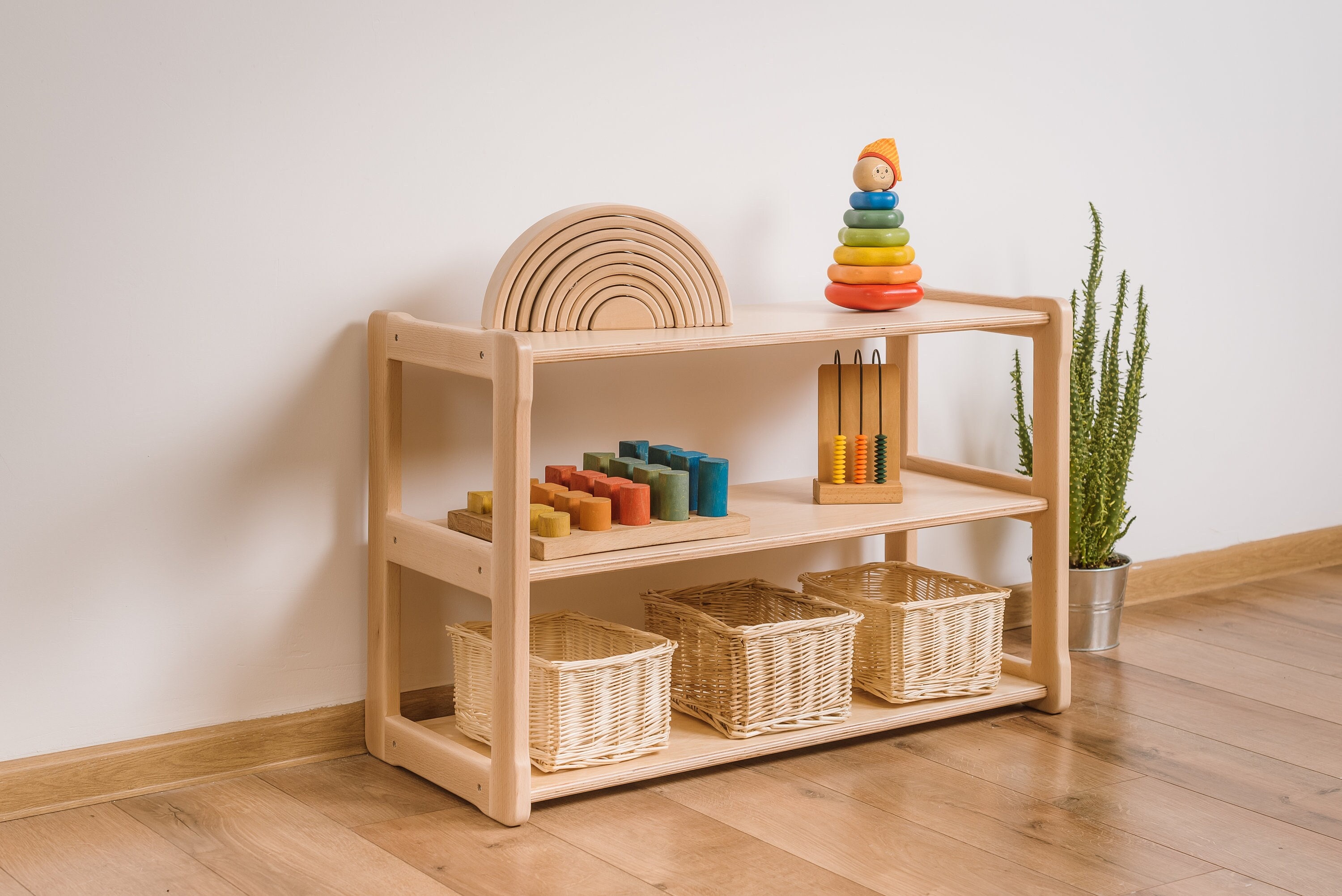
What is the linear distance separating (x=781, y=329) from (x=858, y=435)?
39 cm

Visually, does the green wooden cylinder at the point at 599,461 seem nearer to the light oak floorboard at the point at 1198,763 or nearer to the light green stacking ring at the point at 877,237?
the light green stacking ring at the point at 877,237

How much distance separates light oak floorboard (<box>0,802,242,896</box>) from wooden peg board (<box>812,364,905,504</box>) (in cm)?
117

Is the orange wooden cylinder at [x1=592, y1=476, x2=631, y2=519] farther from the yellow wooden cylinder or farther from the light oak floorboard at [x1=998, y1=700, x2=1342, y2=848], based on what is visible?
the light oak floorboard at [x1=998, y1=700, x2=1342, y2=848]

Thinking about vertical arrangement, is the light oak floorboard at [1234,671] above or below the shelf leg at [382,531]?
below

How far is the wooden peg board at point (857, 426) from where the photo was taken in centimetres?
245

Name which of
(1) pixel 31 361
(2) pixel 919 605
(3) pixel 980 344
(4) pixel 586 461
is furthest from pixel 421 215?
(3) pixel 980 344

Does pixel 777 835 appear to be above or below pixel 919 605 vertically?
below

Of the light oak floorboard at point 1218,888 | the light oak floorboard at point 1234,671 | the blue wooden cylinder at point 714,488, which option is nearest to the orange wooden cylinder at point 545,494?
the blue wooden cylinder at point 714,488

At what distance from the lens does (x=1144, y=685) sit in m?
2.69

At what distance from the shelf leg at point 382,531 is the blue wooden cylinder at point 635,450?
1.21ft

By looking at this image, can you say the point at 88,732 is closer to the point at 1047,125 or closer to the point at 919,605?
the point at 919,605

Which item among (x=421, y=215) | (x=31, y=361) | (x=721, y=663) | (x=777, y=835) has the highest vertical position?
(x=421, y=215)

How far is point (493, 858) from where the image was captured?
1.90m

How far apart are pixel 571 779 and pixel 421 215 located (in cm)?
93
